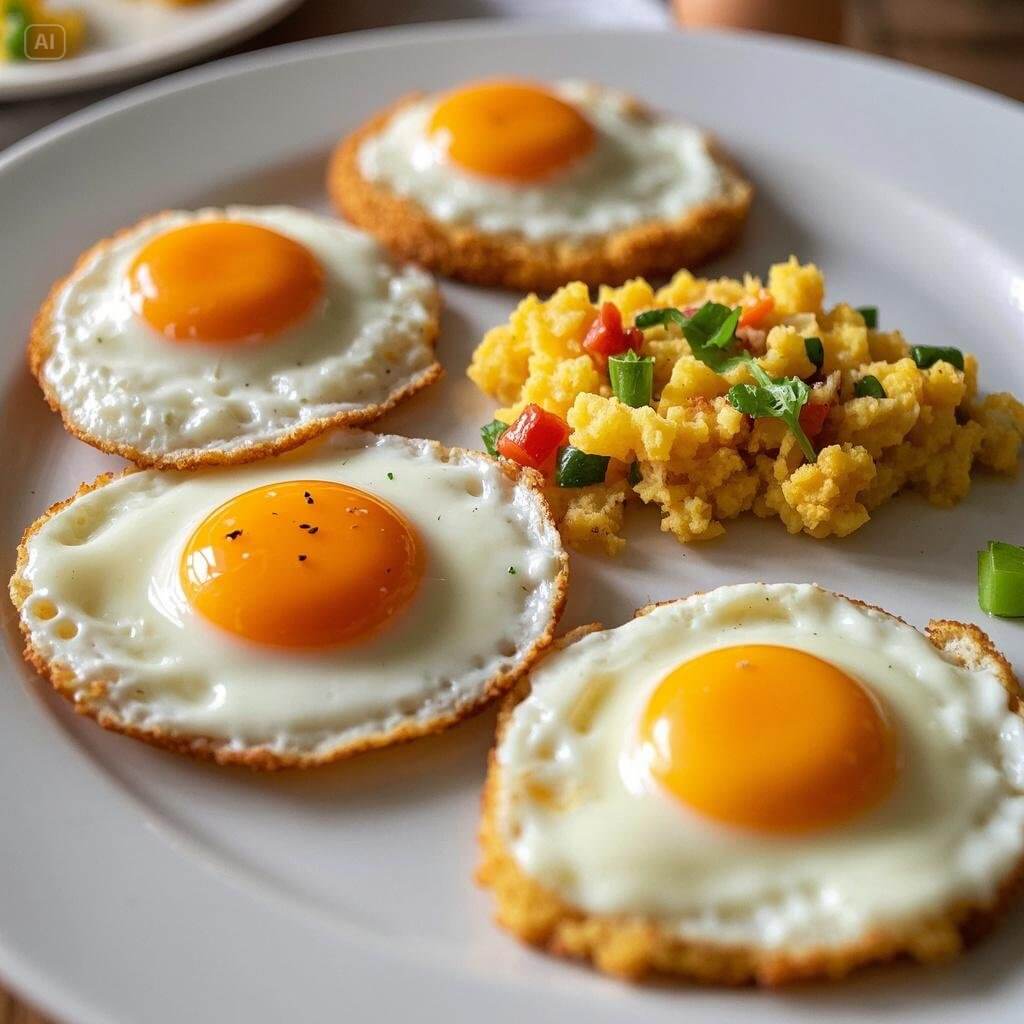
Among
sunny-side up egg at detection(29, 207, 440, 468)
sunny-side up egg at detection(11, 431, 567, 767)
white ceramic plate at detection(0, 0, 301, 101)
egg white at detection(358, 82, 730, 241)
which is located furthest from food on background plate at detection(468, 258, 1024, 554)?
white ceramic plate at detection(0, 0, 301, 101)

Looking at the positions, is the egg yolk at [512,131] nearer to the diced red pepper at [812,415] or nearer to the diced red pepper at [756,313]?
the diced red pepper at [756,313]

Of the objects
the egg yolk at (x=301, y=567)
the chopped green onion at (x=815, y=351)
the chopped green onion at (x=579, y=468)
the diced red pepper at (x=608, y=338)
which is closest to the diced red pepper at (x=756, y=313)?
the chopped green onion at (x=815, y=351)

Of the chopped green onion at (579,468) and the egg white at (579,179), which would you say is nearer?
the chopped green onion at (579,468)

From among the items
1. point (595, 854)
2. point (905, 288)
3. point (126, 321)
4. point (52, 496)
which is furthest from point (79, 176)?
point (595, 854)

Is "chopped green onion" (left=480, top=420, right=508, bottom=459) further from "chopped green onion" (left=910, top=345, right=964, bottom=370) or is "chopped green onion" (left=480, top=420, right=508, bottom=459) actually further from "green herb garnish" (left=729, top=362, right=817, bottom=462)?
"chopped green onion" (left=910, top=345, right=964, bottom=370)

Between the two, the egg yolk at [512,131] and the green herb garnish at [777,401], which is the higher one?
the egg yolk at [512,131]

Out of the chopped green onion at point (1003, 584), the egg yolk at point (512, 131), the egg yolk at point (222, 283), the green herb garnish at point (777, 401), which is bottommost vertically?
the chopped green onion at point (1003, 584)

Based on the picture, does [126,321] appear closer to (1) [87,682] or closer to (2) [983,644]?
(1) [87,682]
